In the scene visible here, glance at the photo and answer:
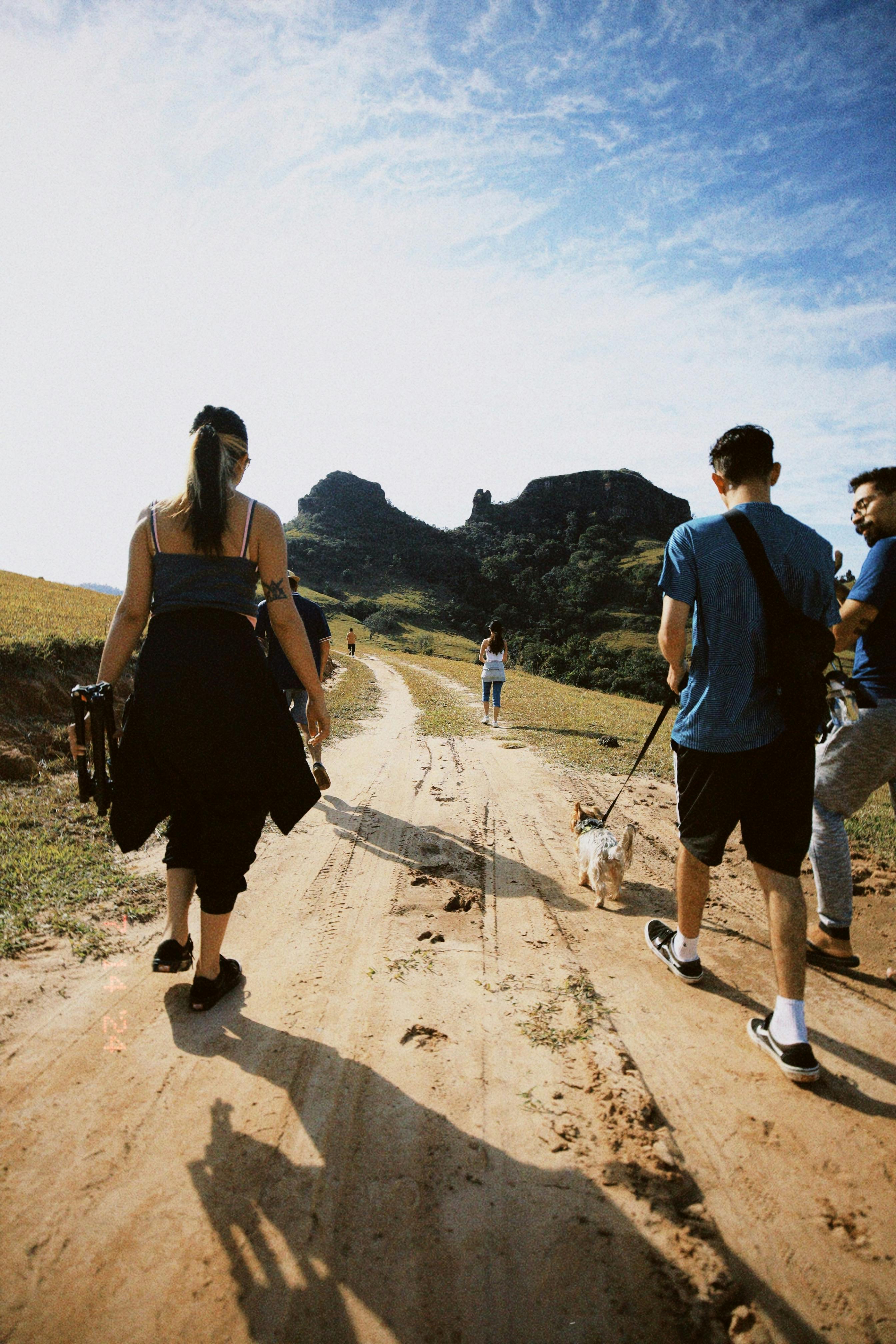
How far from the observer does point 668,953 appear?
306cm

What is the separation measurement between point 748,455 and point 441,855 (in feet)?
11.0

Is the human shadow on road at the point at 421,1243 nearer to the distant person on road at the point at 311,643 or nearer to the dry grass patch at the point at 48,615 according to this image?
the distant person on road at the point at 311,643

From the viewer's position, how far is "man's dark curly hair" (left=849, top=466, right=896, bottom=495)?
292 cm

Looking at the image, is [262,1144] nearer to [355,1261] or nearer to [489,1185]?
[355,1261]

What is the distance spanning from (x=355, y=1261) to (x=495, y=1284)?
368 mm

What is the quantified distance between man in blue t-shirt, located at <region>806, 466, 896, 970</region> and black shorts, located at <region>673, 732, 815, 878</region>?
0.45 metres

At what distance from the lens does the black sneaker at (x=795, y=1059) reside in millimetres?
2232

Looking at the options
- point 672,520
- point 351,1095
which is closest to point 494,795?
point 351,1095

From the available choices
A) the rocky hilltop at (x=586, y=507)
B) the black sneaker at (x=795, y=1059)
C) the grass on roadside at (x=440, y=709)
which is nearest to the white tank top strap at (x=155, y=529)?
the black sneaker at (x=795, y=1059)

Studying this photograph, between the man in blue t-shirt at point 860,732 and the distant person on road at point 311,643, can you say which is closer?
the man in blue t-shirt at point 860,732

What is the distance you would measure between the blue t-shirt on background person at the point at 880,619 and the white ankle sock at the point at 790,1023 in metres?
1.44

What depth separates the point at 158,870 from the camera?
4043mm

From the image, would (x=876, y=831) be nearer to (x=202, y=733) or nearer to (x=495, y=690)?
(x=202, y=733)

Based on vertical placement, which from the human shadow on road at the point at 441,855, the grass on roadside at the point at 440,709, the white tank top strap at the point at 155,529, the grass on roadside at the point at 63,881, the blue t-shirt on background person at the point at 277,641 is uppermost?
the white tank top strap at the point at 155,529
